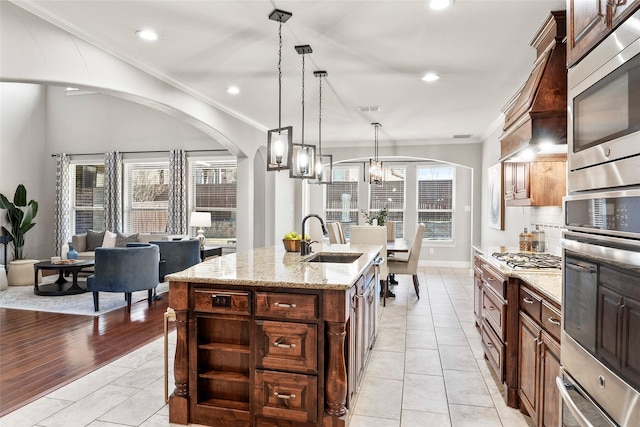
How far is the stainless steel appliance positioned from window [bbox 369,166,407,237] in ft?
25.0

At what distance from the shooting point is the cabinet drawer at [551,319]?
1813mm

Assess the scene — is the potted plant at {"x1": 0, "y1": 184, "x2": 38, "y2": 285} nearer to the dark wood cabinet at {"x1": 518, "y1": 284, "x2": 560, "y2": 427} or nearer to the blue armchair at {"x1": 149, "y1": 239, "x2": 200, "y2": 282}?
the blue armchair at {"x1": 149, "y1": 239, "x2": 200, "y2": 282}

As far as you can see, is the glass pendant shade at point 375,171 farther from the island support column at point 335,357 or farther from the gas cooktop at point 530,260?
the island support column at point 335,357

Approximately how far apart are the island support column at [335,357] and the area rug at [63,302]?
12.5 feet

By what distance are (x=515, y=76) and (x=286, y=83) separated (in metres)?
2.45

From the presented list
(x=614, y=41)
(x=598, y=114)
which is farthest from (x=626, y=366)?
(x=614, y=41)

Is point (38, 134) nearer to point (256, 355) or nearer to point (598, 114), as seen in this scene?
point (256, 355)

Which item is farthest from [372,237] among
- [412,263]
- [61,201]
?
[61,201]

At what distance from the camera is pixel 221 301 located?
2.24 metres

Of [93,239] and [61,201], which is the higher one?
[61,201]

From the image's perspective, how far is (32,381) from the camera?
2.92 meters

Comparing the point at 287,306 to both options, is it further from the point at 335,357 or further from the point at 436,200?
the point at 436,200

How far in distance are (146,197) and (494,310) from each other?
7.56 meters

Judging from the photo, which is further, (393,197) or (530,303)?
(393,197)
